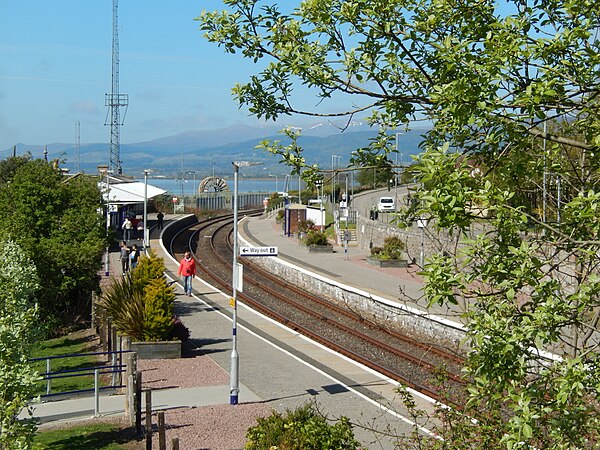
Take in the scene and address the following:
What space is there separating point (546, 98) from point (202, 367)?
15.4 metres

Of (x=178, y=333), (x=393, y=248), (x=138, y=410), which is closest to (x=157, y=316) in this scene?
(x=178, y=333)

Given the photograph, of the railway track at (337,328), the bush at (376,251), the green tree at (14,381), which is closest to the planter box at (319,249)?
the railway track at (337,328)

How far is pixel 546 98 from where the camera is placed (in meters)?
5.09

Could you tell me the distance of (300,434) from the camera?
9492 millimetres

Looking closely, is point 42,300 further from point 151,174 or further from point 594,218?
point 594,218

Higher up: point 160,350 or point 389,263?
point 389,263

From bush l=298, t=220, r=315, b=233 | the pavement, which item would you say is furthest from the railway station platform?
bush l=298, t=220, r=315, b=233

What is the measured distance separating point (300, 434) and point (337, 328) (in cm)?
1588

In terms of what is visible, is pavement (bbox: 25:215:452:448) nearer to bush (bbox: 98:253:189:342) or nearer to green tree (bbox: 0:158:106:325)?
bush (bbox: 98:253:189:342)

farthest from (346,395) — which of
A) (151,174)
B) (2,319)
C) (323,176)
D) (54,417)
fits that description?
(151,174)

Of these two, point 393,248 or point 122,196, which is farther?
point 122,196

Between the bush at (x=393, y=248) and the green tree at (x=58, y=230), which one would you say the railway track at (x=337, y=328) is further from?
the green tree at (x=58, y=230)

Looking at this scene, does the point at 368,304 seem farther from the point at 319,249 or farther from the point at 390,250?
the point at 319,249

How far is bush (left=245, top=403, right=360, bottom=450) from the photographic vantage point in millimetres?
9273
